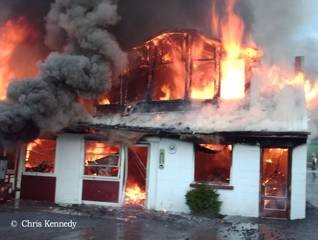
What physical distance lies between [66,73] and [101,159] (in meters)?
2.80

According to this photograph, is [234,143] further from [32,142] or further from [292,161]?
[32,142]

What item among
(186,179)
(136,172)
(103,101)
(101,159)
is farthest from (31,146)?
(186,179)

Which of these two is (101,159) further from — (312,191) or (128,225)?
(312,191)

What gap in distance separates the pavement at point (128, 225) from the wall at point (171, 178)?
1.41 feet

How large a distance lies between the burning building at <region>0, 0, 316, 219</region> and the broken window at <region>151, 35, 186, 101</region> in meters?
0.03

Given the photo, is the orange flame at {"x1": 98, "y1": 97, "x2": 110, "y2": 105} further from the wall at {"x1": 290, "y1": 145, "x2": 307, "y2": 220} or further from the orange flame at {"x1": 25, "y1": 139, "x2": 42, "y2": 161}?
the wall at {"x1": 290, "y1": 145, "x2": 307, "y2": 220}

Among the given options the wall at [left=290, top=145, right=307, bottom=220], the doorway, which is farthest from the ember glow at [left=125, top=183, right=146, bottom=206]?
the wall at [left=290, top=145, right=307, bottom=220]

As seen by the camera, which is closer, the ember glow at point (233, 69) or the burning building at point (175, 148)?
the burning building at point (175, 148)

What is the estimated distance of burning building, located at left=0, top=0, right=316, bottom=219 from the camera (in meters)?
11.7

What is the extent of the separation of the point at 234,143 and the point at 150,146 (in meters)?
2.46

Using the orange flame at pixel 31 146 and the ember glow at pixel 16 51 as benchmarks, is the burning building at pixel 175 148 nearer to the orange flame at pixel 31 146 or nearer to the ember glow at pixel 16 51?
the orange flame at pixel 31 146

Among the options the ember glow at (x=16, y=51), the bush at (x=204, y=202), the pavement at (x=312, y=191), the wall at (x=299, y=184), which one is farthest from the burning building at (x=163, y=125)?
the pavement at (x=312, y=191)

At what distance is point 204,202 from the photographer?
457 inches

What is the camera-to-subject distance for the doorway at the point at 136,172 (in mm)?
13195
